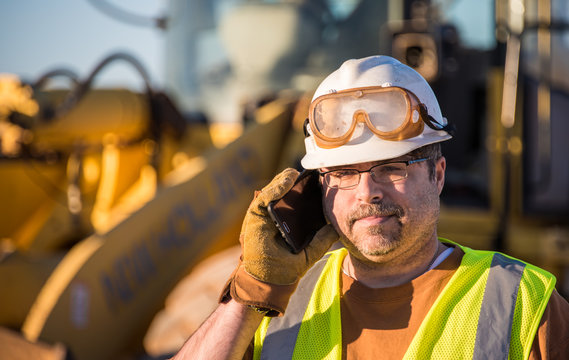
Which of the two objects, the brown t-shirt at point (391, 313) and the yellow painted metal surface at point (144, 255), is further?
the yellow painted metal surface at point (144, 255)

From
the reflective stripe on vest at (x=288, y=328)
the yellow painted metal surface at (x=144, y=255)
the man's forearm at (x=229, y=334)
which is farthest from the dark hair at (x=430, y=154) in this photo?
the yellow painted metal surface at (x=144, y=255)

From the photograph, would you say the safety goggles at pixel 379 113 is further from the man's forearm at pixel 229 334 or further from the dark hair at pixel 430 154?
the man's forearm at pixel 229 334

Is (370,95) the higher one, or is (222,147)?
(370,95)

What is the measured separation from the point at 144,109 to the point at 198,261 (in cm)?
154

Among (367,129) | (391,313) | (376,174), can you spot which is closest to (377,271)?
(391,313)

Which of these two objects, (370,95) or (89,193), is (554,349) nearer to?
(370,95)

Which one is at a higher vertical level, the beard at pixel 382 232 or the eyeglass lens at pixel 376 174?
the eyeglass lens at pixel 376 174

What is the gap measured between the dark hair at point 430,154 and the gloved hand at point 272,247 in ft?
1.04

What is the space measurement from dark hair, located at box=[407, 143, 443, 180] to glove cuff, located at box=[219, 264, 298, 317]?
0.47 metres

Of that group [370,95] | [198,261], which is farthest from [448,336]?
[198,261]

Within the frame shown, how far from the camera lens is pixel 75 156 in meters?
5.20

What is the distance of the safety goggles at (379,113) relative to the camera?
181 cm

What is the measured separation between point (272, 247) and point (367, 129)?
0.42 m

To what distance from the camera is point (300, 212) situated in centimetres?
183
